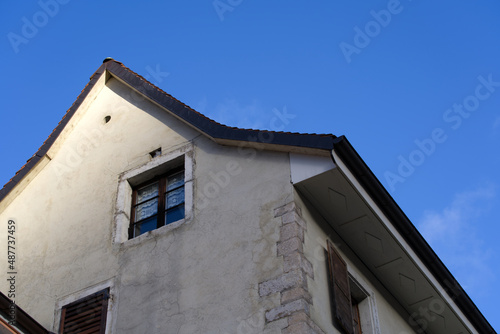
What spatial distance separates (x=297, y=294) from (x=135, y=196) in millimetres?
3537

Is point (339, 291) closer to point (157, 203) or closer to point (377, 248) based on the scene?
point (377, 248)

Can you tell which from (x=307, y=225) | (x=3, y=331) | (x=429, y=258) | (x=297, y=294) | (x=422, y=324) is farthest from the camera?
(x=422, y=324)

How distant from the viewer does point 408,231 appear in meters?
10.5

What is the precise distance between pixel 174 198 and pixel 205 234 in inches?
44.3

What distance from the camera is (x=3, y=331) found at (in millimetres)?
7535

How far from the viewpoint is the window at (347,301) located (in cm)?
938

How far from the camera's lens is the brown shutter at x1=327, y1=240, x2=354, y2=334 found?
9336mm

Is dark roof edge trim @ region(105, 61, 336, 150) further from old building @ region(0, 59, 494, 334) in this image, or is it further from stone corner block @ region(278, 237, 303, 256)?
stone corner block @ region(278, 237, 303, 256)

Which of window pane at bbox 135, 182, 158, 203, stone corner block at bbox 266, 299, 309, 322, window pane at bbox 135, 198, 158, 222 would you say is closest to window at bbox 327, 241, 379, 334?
stone corner block at bbox 266, 299, 309, 322

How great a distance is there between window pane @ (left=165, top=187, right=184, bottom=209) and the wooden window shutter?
4.70ft

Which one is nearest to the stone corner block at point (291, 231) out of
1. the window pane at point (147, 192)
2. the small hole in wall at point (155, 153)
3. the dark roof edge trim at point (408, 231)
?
the dark roof edge trim at point (408, 231)

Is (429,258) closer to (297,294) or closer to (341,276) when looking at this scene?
(341,276)

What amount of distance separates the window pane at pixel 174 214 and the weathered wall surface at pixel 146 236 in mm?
302

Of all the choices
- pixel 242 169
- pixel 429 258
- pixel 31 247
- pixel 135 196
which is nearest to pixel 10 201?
pixel 31 247
